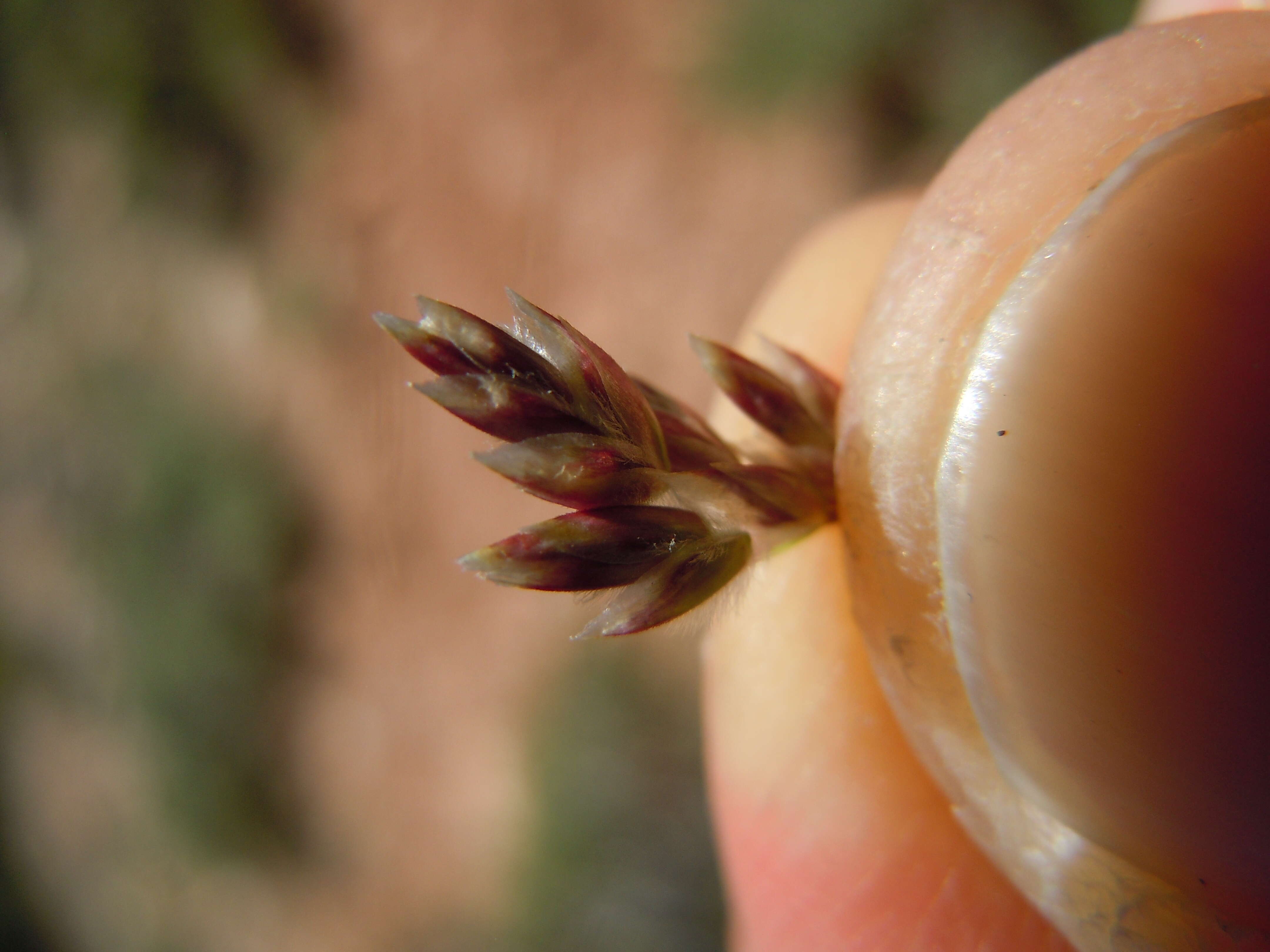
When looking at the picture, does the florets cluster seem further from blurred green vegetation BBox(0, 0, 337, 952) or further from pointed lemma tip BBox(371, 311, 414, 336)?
blurred green vegetation BBox(0, 0, 337, 952)

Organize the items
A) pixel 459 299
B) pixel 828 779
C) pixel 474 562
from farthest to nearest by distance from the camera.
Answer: pixel 459 299 → pixel 828 779 → pixel 474 562

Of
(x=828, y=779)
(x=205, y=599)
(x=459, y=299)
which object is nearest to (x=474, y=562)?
(x=828, y=779)

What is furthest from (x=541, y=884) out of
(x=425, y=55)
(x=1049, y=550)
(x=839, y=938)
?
(x=425, y=55)

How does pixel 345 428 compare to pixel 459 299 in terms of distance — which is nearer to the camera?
pixel 459 299

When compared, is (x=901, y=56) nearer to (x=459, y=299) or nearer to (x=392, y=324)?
(x=459, y=299)

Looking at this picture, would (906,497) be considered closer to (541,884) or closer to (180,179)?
(541,884)

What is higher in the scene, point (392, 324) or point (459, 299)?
point (459, 299)

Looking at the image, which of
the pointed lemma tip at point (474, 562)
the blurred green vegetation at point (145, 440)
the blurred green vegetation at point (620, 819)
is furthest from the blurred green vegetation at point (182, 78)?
the pointed lemma tip at point (474, 562)
